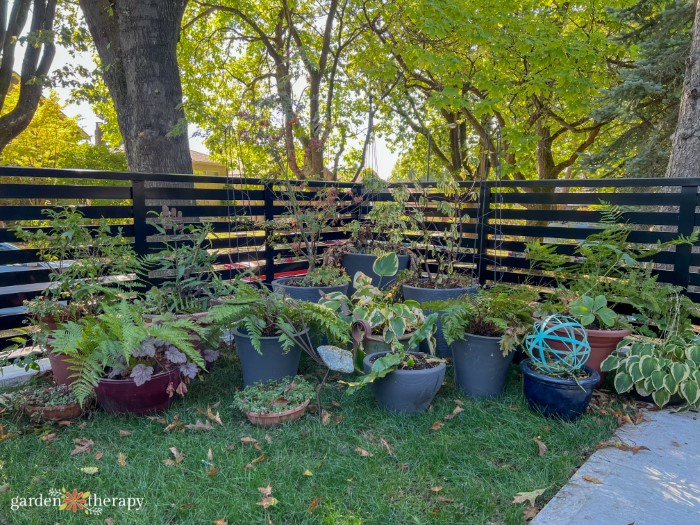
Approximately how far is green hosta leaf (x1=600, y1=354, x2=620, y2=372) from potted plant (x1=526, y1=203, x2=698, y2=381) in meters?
0.09

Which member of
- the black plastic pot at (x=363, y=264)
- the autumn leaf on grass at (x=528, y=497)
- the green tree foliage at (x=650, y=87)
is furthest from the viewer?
the green tree foliage at (x=650, y=87)

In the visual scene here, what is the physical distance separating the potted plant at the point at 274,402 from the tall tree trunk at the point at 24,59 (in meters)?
6.75

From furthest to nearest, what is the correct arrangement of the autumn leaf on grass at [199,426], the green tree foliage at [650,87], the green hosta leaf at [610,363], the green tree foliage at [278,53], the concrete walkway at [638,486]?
1. the green tree foliage at [278,53]
2. the green tree foliage at [650,87]
3. the green hosta leaf at [610,363]
4. the autumn leaf on grass at [199,426]
5. the concrete walkway at [638,486]

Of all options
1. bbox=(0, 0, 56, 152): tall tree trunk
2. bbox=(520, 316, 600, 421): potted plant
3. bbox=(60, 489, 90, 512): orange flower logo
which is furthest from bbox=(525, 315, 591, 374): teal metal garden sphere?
bbox=(0, 0, 56, 152): tall tree trunk

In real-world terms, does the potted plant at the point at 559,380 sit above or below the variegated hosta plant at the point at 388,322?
below

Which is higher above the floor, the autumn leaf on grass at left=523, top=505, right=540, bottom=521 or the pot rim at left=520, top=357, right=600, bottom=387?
the pot rim at left=520, top=357, right=600, bottom=387

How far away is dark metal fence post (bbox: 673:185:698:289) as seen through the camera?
124 inches

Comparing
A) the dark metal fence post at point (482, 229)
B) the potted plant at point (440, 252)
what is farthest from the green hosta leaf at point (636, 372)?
the dark metal fence post at point (482, 229)

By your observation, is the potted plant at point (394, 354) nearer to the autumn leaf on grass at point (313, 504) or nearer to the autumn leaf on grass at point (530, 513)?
the autumn leaf on grass at point (313, 504)

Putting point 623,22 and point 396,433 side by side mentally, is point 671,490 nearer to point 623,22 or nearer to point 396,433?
point 396,433

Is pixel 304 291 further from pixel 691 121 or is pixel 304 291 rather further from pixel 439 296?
pixel 691 121

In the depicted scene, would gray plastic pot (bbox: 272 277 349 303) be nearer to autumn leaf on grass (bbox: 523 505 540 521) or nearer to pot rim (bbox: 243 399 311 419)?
pot rim (bbox: 243 399 311 419)

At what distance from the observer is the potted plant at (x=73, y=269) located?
2.77 m

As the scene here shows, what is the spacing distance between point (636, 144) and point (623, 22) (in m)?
2.17
